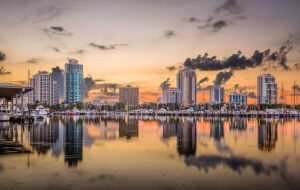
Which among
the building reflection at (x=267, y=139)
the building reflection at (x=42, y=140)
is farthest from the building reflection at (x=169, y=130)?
the building reflection at (x=42, y=140)

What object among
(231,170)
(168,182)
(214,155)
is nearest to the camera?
(168,182)

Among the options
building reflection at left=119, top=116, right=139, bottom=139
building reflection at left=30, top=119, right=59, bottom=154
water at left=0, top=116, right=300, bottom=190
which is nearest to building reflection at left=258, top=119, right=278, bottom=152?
water at left=0, top=116, right=300, bottom=190

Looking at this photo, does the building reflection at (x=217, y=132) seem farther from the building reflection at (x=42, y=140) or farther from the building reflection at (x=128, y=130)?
the building reflection at (x=42, y=140)

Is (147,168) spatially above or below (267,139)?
above

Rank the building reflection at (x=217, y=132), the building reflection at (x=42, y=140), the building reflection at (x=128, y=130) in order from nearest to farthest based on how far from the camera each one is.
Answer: the building reflection at (x=42, y=140), the building reflection at (x=217, y=132), the building reflection at (x=128, y=130)

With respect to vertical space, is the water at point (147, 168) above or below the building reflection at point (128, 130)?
above

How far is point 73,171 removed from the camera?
20.6 metres

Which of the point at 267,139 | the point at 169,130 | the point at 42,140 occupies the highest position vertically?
the point at 42,140

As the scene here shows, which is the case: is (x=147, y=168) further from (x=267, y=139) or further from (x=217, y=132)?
(x=217, y=132)

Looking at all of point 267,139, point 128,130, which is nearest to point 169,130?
point 128,130

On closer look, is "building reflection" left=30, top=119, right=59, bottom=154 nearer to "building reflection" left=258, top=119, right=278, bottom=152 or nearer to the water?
the water

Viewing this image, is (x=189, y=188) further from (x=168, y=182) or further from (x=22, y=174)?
(x=22, y=174)

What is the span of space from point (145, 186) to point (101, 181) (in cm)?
238

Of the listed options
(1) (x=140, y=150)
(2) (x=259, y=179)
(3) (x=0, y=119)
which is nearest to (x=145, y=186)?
(2) (x=259, y=179)
